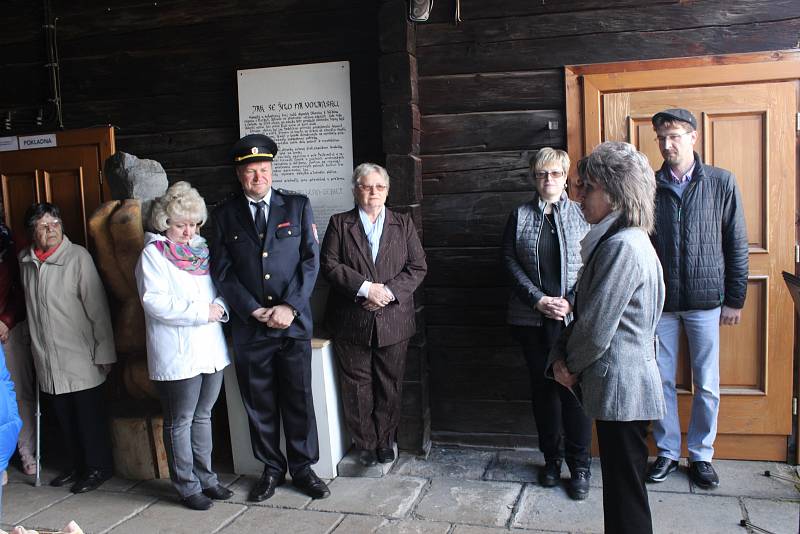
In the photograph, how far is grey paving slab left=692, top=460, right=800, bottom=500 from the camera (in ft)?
11.3

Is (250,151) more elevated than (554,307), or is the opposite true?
(250,151)

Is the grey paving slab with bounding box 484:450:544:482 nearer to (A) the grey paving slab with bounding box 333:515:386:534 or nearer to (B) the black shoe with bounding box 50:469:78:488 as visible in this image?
(A) the grey paving slab with bounding box 333:515:386:534

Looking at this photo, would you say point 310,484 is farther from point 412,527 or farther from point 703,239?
point 703,239

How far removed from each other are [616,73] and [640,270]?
1825 mm

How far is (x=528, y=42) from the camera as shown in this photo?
3.94 metres

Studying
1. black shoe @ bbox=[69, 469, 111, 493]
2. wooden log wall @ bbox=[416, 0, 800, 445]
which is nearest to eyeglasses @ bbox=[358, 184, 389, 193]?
wooden log wall @ bbox=[416, 0, 800, 445]

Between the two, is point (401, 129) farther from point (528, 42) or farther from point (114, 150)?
point (114, 150)

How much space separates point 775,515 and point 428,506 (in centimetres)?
154

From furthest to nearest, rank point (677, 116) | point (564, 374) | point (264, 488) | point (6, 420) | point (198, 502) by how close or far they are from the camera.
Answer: point (264, 488) < point (198, 502) < point (677, 116) < point (564, 374) < point (6, 420)

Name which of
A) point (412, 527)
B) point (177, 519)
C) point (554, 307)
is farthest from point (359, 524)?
point (554, 307)

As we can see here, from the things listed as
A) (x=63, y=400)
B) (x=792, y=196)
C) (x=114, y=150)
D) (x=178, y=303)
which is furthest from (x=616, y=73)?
(x=63, y=400)

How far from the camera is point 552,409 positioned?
3594mm

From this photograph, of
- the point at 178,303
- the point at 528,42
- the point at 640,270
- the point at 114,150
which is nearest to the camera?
the point at 640,270

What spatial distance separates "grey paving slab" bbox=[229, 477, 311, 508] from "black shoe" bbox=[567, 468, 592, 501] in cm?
128
